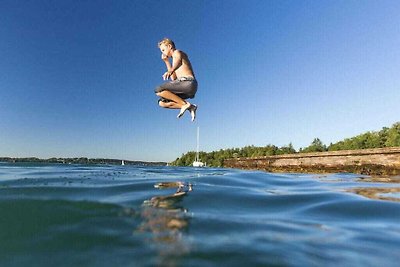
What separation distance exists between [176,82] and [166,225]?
5.52m

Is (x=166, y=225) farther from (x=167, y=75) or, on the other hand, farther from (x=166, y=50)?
(x=166, y=50)

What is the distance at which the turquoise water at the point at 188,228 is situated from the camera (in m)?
2.09

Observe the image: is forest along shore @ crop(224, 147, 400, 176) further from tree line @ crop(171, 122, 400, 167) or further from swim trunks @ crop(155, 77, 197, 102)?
tree line @ crop(171, 122, 400, 167)

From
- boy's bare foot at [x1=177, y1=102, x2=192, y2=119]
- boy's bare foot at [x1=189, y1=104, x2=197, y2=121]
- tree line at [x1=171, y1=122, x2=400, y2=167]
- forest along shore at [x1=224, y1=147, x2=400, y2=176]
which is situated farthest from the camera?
tree line at [x1=171, y1=122, x2=400, y2=167]

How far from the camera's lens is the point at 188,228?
8.55 ft

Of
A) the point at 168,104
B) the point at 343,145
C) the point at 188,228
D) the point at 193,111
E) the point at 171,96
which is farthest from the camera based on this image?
the point at 343,145

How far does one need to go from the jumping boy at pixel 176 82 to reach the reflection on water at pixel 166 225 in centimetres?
429

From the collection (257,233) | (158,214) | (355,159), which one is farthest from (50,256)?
(355,159)

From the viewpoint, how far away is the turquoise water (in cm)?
209

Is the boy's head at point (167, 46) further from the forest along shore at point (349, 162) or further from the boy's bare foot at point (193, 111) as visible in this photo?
the forest along shore at point (349, 162)

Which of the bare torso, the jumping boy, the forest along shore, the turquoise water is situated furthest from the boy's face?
the forest along shore

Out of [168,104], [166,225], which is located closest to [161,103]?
[168,104]

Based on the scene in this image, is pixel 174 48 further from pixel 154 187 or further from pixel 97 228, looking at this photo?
pixel 97 228

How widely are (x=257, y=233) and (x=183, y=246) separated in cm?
71
